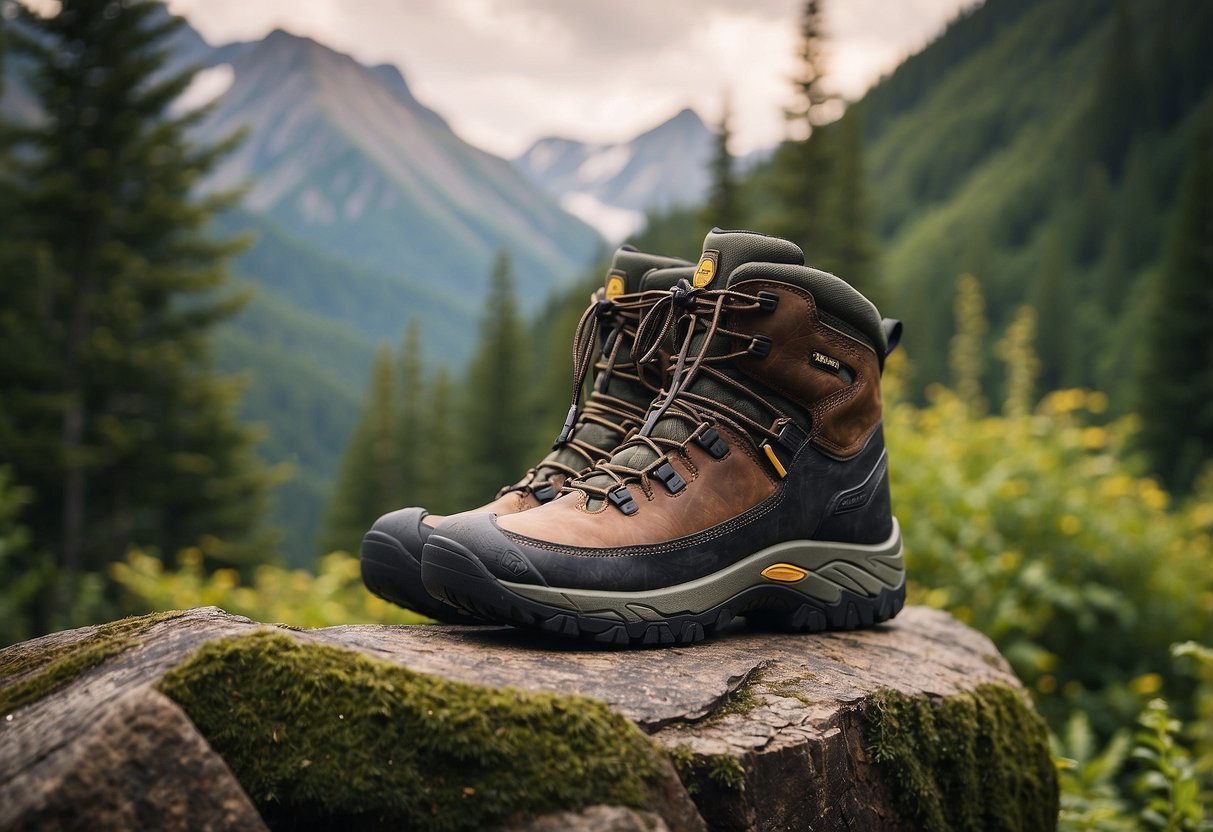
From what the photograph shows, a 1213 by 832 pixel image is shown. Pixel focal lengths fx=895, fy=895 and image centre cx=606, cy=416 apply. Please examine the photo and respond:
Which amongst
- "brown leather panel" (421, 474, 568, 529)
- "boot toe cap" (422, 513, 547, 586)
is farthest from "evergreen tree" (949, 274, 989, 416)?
"boot toe cap" (422, 513, 547, 586)

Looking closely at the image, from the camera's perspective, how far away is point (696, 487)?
2.21 metres

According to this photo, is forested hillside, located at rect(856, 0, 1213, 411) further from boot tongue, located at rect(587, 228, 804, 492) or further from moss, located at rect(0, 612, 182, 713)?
moss, located at rect(0, 612, 182, 713)

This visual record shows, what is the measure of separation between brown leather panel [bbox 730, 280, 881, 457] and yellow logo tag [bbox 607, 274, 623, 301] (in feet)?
1.53

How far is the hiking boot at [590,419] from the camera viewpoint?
2199 mm

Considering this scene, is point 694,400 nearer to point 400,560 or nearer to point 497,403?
point 400,560

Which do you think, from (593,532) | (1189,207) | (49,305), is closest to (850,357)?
(593,532)

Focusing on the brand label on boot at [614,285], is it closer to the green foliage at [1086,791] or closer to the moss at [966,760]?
the moss at [966,760]

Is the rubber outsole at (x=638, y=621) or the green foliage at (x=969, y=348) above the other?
the green foliage at (x=969, y=348)

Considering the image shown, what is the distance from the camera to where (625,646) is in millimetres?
2119

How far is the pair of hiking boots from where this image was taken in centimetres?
199

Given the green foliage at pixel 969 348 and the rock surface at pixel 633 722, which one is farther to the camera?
the green foliage at pixel 969 348

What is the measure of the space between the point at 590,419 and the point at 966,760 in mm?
1334

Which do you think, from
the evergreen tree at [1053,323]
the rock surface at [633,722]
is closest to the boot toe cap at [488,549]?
the rock surface at [633,722]

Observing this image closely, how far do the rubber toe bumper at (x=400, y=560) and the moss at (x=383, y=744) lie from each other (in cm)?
56
